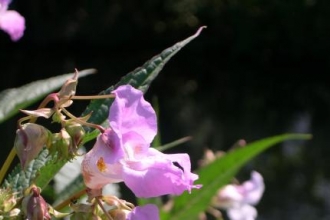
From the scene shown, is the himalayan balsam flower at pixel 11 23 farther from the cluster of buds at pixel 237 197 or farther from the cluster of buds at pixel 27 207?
the cluster of buds at pixel 237 197

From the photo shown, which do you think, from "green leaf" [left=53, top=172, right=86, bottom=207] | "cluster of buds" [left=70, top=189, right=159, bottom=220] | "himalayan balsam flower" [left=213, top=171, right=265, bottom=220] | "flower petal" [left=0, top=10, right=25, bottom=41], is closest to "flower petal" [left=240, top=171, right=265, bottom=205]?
"himalayan balsam flower" [left=213, top=171, right=265, bottom=220]

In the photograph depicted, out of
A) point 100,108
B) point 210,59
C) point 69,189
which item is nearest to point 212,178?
point 69,189

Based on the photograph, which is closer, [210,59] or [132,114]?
[132,114]

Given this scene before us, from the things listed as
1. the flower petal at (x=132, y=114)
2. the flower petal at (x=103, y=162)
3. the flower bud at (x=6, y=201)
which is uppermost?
the flower petal at (x=132, y=114)

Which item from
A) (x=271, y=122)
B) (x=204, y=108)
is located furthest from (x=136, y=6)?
(x=271, y=122)

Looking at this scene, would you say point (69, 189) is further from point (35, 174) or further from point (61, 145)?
point (61, 145)

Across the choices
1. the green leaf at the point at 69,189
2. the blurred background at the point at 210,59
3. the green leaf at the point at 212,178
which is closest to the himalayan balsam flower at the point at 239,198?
the green leaf at the point at 212,178
